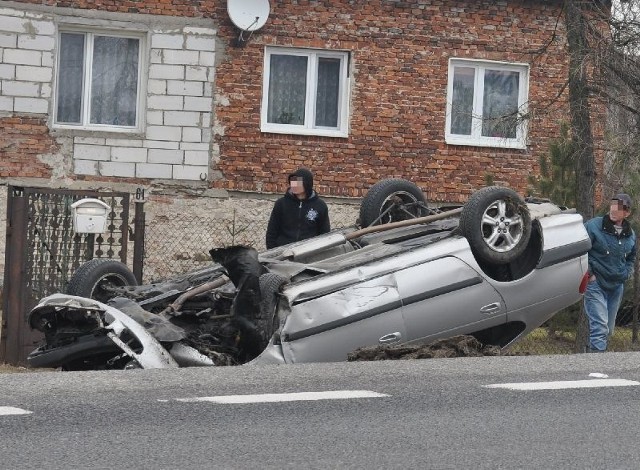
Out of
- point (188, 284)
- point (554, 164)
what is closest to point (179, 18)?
point (554, 164)

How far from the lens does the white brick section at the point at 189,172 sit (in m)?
19.5

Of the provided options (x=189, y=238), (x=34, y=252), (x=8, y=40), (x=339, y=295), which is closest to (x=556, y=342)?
(x=189, y=238)

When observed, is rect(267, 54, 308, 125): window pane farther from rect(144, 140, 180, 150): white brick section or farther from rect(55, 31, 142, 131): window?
rect(55, 31, 142, 131): window

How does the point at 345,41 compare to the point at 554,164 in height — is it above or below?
above

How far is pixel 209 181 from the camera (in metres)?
19.6

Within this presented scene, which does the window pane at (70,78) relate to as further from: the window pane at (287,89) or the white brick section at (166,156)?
the window pane at (287,89)

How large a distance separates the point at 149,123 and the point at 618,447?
1363cm

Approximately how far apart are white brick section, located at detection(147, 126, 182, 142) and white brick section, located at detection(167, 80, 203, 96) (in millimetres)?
507

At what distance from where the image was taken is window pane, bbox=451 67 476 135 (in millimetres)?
20484

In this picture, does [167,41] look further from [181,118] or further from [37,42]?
[37,42]

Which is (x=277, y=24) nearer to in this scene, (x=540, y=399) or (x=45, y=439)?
(x=540, y=399)

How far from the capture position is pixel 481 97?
2067 centimetres

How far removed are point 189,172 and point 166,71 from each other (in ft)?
4.77

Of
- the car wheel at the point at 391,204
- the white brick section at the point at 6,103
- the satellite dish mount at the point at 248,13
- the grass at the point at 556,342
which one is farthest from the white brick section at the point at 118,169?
the car wheel at the point at 391,204
